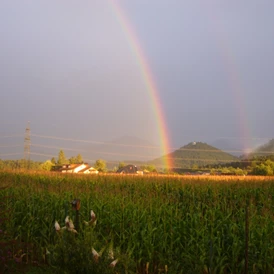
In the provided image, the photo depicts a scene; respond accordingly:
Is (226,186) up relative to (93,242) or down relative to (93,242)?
up

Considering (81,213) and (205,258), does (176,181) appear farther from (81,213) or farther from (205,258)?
(205,258)

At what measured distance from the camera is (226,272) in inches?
261

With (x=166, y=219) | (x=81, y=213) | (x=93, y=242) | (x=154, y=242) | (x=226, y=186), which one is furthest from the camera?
(x=226, y=186)

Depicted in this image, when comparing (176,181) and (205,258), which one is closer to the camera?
(205,258)

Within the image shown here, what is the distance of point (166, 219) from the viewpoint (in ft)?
27.0

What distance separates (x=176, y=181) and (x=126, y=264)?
1316 cm

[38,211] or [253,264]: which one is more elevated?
[38,211]

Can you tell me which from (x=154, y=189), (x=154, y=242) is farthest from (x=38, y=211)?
(x=154, y=189)

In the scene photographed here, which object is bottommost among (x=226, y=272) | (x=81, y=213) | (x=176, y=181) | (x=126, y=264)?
(x=226, y=272)

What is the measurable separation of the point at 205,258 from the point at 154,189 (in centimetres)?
1067

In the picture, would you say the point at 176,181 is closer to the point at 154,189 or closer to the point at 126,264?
the point at 154,189

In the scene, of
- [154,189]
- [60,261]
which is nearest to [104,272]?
[60,261]

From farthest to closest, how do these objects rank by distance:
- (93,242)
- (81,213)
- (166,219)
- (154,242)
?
(81,213) → (166,219) → (154,242) → (93,242)

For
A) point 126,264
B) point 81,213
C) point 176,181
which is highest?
point 176,181
